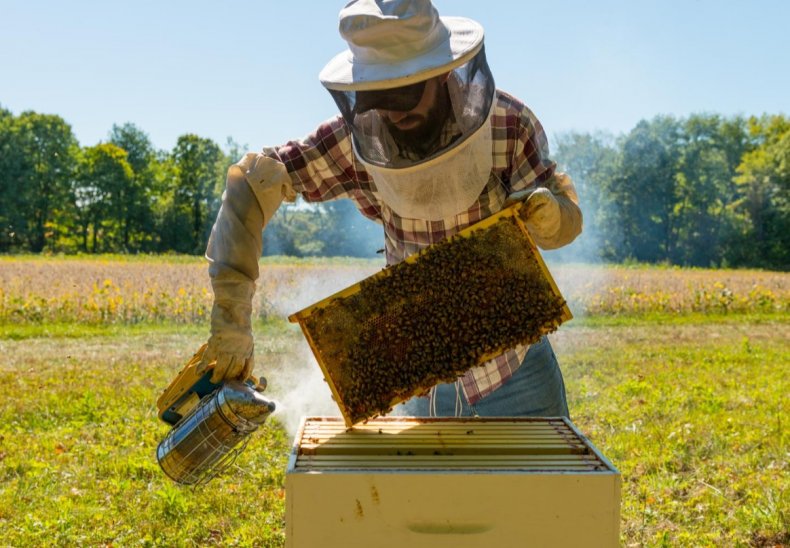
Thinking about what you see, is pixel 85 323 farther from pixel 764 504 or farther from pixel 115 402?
pixel 764 504

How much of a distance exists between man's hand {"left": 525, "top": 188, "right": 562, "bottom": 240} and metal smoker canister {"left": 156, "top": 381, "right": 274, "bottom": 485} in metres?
1.06

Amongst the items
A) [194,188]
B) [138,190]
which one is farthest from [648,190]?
[138,190]

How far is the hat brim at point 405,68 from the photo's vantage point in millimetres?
2311

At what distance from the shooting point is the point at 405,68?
234cm

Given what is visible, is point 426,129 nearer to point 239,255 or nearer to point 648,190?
point 239,255

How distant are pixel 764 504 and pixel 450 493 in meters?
3.18

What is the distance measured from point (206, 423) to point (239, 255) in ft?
2.04

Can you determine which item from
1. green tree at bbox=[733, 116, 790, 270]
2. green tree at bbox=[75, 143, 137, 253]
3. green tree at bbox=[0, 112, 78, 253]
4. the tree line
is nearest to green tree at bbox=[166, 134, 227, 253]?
the tree line

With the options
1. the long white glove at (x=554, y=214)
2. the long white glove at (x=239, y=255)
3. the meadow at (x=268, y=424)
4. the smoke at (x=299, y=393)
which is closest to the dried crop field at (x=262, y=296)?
the meadow at (x=268, y=424)

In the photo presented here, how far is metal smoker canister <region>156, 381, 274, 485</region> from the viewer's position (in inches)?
92.7

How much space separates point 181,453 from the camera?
2.44m

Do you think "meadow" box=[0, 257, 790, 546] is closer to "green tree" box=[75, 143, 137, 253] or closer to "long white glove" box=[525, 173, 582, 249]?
"long white glove" box=[525, 173, 582, 249]

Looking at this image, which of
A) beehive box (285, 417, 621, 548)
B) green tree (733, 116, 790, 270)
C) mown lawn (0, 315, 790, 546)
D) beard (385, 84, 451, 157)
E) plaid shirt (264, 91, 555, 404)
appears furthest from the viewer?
green tree (733, 116, 790, 270)

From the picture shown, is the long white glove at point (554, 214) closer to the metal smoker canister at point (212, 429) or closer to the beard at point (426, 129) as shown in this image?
the beard at point (426, 129)
